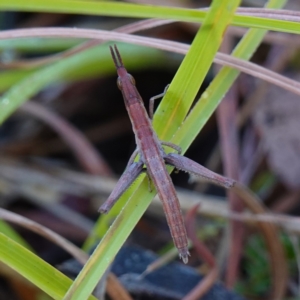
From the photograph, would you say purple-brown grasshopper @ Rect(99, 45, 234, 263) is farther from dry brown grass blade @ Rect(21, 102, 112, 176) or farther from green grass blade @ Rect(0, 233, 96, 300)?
dry brown grass blade @ Rect(21, 102, 112, 176)

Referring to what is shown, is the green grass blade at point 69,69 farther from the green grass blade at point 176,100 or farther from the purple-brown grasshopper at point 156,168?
the green grass blade at point 176,100

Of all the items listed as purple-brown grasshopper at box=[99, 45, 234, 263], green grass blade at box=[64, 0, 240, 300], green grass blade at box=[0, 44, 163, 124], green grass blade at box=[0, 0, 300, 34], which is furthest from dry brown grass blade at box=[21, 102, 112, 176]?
green grass blade at box=[64, 0, 240, 300]

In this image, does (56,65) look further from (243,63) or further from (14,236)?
(243,63)

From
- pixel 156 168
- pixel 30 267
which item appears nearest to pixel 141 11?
pixel 156 168

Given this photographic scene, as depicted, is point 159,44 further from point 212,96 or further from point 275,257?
point 275,257

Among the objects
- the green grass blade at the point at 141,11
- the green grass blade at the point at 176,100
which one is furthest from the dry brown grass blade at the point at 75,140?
the green grass blade at the point at 176,100

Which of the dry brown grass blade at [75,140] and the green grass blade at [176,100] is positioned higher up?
the dry brown grass blade at [75,140]
